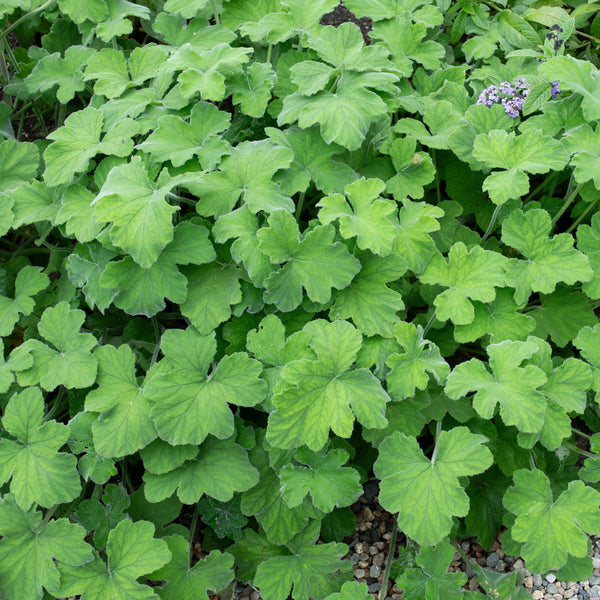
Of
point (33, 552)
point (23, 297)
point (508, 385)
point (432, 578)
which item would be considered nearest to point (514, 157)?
point (508, 385)

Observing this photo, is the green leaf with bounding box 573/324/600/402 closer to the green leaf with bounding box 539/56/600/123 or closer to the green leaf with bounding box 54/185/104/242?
the green leaf with bounding box 539/56/600/123

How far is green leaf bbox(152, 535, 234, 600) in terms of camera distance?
5.82ft

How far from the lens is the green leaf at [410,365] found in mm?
1734

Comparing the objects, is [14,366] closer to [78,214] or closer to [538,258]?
[78,214]

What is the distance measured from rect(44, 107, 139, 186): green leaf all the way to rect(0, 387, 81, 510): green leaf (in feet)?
2.39

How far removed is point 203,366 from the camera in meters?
1.80

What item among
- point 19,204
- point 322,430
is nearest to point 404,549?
point 322,430

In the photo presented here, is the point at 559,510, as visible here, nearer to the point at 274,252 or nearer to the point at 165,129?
the point at 274,252

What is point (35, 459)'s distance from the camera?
1778 mm

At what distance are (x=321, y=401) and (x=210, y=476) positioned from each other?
0.43 m

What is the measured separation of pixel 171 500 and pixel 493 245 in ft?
4.76

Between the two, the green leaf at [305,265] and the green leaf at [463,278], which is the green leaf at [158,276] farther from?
the green leaf at [463,278]

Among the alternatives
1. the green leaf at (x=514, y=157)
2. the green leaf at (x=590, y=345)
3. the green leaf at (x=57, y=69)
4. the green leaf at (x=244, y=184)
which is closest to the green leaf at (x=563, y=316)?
the green leaf at (x=590, y=345)

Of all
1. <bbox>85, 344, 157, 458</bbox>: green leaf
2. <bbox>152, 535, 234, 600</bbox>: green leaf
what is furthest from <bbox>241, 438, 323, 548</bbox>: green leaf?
<bbox>85, 344, 157, 458</bbox>: green leaf
